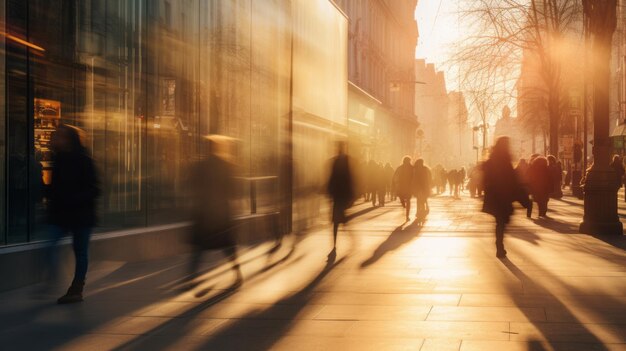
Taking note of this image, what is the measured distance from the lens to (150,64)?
571 inches

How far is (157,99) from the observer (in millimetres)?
14875

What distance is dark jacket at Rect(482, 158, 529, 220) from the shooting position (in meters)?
12.6

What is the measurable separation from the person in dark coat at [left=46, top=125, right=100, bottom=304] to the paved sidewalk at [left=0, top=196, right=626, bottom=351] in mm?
554

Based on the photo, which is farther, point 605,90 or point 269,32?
point 269,32

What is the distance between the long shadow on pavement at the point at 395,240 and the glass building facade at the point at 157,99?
223 cm

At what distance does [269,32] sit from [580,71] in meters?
27.4

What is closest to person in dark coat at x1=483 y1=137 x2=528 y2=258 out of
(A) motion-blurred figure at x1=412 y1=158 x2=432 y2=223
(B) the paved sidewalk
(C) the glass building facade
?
(B) the paved sidewalk

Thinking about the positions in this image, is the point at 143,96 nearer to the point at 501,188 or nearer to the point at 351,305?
the point at 501,188

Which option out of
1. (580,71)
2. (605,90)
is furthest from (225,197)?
(580,71)

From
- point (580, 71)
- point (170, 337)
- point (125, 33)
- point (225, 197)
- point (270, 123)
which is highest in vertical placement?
point (580, 71)

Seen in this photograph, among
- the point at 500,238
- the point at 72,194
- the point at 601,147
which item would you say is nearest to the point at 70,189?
the point at 72,194

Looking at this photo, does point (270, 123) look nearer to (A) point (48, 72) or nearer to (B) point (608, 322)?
(A) point (48, 72)

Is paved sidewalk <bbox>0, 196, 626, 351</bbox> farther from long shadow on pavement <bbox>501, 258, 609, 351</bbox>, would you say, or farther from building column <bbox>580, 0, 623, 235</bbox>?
building column <bbox>580, 0, 623, 235</bbox>

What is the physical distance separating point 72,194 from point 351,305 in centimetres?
292
